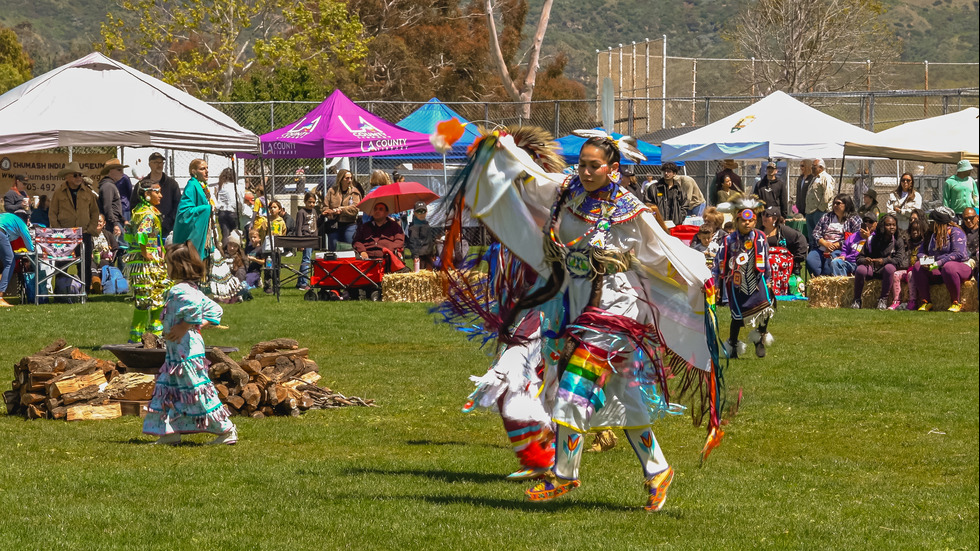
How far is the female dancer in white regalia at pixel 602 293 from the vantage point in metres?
5.80

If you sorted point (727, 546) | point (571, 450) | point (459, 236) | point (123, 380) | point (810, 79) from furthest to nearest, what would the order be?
1. point (810, 79)
2. point (123, 380)
3. point (459, 236)
4. point (571, 450)
5. point (727, 546)

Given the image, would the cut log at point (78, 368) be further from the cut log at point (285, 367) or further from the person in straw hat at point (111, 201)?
the person in straw hat at point (111, 201)

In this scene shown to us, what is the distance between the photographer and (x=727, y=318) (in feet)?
47.2

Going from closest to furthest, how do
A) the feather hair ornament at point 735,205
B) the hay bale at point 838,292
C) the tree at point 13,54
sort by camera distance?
1. the feather hair ornament at point 735,205
2. the hay bale at point 838,292
3. the tree at point 13,54

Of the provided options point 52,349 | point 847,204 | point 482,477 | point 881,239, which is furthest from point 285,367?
point 847,204

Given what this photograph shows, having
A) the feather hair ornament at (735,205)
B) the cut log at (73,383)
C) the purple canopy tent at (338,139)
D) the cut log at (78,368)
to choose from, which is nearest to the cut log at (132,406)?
the cut log at (73,383)

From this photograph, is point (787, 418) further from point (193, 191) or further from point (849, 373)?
point (193, 191)

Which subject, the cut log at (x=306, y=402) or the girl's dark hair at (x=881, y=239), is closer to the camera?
the cut log at (x=306, y=402)

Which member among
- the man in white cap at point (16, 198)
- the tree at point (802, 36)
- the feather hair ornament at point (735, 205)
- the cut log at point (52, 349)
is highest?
the tree at point (802, 36)

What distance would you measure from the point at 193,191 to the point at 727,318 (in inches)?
248

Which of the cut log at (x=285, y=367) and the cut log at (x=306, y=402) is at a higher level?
the cut log at (x=285, y=367)

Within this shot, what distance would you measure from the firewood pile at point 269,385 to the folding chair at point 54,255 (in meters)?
7.47

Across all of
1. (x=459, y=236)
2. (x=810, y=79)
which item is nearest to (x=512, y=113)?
(x=810, y=79)

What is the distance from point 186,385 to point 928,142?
12.0 m
